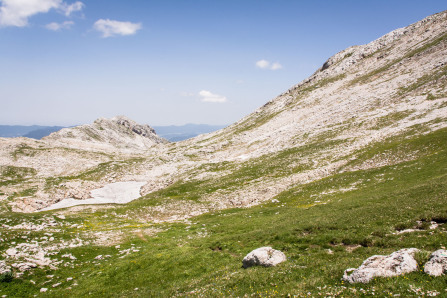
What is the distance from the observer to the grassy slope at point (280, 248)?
15.0m

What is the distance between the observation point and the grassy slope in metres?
15.0

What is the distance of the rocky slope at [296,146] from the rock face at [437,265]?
43.0m

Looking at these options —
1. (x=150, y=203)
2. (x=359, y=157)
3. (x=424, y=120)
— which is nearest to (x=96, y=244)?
(x=150, y=203)

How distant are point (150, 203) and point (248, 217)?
1160 inches

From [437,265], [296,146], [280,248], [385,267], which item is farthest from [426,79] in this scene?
[385,267]

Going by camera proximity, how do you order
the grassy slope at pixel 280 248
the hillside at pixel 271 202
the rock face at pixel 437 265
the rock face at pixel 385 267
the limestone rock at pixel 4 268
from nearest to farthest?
the rock face at pixel 437 265
the rock face at pixel 385 267
the grassy slope at pixel 280 248
the hillside at pixel 271 202
the limestone rock at pixel 4 268

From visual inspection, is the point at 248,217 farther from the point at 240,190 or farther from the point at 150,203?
the point at 150,203

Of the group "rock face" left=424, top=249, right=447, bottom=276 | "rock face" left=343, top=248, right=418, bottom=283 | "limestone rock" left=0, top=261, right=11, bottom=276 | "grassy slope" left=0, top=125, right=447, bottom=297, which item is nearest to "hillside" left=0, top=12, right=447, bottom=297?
"grassy slope" left=0, top=125, right=447, bottom=297

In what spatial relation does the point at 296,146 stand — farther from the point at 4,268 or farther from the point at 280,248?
the point at 4,268

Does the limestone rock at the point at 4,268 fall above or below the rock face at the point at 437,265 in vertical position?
below

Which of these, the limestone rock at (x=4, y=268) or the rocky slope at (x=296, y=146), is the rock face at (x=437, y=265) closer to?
the limestone rock at (x=4, y=268)

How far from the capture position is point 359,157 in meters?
57.9

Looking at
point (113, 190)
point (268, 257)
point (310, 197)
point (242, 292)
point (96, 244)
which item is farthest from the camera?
point (113, 190)

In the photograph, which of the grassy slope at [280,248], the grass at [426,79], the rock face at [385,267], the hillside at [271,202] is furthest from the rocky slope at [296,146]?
the rock face at [385,267]
